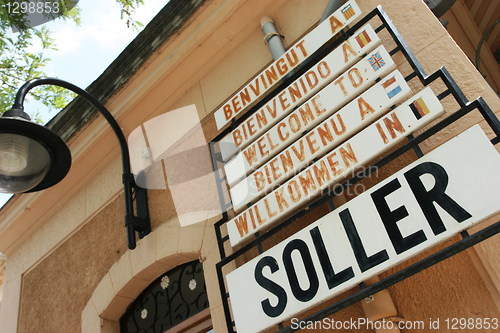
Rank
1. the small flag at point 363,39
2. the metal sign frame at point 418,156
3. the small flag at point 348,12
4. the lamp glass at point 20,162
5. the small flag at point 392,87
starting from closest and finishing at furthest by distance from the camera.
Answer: the metal sign frame at point 418,156
the small flag at point 392,87
the small flag at point 363,39
the small flag at point 348,12
the lamp glass at point 20,162

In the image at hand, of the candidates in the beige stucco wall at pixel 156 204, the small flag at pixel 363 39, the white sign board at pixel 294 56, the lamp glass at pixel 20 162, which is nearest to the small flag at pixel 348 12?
the white sign board at pixel 294 56

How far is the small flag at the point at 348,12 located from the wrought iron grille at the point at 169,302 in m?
2.50

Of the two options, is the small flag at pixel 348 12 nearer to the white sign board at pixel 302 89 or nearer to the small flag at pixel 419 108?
the white sign board at pixel 302 89

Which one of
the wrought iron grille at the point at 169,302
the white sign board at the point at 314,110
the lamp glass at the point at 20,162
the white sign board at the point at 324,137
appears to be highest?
the lamp glass at the point at 20,162

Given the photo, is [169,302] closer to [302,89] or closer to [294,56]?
[302,89]

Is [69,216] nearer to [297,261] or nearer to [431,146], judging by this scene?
Result: [297,261]

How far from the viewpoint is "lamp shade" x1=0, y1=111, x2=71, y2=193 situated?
276cm

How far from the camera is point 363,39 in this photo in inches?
98.8

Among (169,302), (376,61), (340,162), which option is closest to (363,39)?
(376,61)

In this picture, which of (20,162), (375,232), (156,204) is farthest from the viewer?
(156,204)

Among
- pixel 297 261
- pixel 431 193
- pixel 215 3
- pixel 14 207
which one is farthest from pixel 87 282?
pixel 431 193

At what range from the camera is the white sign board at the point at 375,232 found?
1710mm

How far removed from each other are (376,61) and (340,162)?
0.71 meters

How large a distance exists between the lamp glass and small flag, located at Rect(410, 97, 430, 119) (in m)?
2.74
